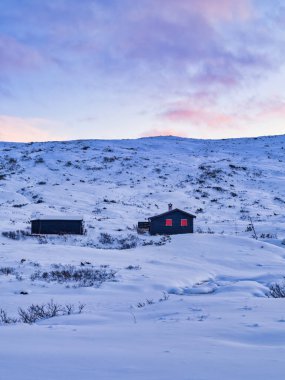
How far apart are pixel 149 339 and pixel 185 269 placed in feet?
35.2

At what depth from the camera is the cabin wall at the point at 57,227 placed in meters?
26.8

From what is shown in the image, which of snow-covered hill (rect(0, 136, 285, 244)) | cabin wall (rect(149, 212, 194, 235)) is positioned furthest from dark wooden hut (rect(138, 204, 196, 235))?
snow-covered hill (rect(0, 136, 285, 244))

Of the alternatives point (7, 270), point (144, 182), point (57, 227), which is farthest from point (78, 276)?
point (144, 182)

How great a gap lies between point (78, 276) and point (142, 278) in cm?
203

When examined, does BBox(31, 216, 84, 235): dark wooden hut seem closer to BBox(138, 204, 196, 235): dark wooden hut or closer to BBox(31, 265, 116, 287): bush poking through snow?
BBox(138, 204, 196, 235): dark wooden hut

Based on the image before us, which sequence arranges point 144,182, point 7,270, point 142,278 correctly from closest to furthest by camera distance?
point 142,278 → point 7,270 → point 144,182

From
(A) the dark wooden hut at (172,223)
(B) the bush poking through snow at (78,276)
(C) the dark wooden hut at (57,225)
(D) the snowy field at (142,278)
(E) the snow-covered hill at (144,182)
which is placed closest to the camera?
(D) the snowy field at (142,278)

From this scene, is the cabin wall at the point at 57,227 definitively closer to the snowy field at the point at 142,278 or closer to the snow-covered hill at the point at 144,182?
the snowy field at the point at 142,278

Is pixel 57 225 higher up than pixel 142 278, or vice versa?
pixel 57 225

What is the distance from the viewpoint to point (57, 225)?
90.6 feet

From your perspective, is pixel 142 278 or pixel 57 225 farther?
pixel 57 225

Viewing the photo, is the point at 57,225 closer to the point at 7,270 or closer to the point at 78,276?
the point at 7,270

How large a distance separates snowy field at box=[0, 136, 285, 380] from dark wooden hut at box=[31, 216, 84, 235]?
710 millimetres

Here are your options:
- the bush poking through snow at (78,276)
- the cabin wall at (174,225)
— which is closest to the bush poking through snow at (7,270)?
the bush poking through snow at (78,276)
